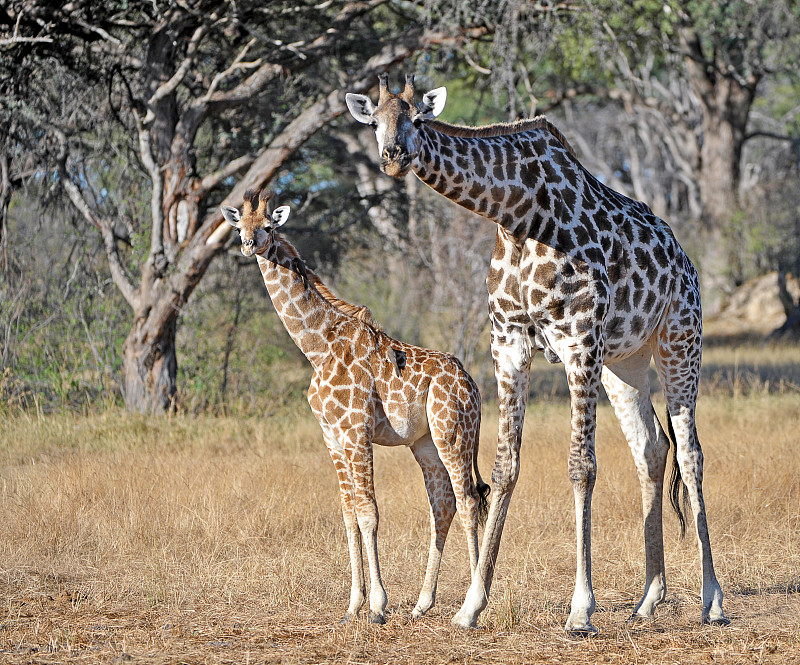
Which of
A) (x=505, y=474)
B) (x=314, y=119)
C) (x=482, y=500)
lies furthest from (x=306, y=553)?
(x=314, y=119)

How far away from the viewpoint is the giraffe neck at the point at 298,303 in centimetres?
611

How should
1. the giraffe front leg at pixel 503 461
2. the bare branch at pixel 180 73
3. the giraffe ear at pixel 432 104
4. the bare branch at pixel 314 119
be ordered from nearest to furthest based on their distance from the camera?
the giraffe ear at pixel 432 104 → the giraffe front leg at pixel 503 461 → the bare branch at pixel 180 73 → the bare branch at pixel 314 119

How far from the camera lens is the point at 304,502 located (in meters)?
7.91

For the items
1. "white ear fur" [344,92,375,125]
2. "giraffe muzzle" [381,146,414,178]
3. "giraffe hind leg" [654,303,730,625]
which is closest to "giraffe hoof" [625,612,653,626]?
"giraffe hind leg" [654,303,730,625]

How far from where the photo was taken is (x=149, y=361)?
11.9m

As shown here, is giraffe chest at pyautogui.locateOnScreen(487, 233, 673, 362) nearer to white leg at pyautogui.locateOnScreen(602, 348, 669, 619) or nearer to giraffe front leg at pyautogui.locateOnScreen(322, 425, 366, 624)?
white leg at pyautogui.locateOnScreen(602, 348, 669, 619)

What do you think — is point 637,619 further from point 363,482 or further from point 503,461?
point 363,482

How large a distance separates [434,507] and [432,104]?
2.62m

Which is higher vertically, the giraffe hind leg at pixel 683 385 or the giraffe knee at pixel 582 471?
the giraffe hind leg at pixel 683 385

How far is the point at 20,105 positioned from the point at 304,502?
22.2 feet

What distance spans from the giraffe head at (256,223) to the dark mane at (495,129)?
4.78 ft

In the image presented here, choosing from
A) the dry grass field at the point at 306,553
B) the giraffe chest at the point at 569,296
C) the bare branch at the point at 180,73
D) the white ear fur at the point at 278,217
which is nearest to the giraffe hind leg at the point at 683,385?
the giraffe chest at the point at 569,296

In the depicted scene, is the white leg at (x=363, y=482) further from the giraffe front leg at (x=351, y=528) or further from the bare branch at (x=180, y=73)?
the bare branch at (x=180, y=73)

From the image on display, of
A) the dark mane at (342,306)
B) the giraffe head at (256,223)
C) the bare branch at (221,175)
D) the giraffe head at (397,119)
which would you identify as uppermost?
the bare branch at (221,175)
